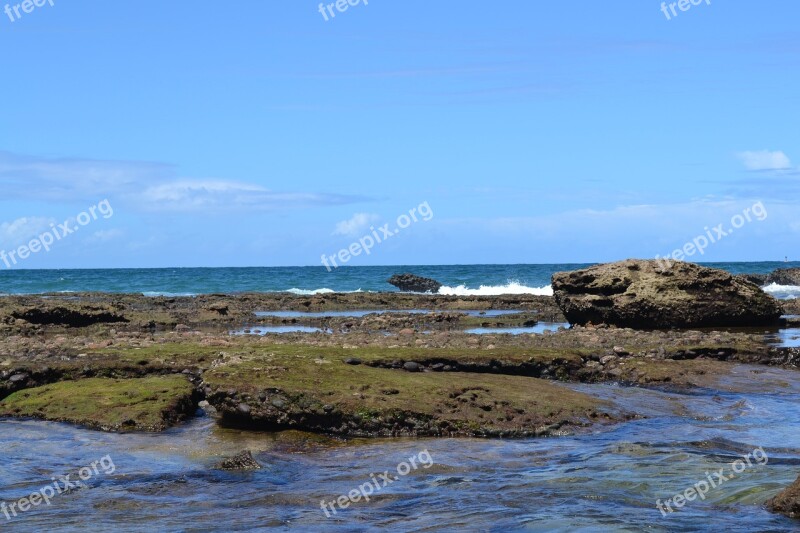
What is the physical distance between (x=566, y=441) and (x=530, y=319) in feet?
52.1

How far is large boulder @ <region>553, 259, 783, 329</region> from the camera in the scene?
22.8 meters

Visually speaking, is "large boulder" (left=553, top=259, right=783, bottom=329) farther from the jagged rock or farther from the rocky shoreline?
the jagged rock

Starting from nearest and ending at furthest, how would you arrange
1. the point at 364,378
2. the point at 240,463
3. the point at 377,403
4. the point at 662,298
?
the point at 240,463
the point at 377,403
the point at 364,378
the point at 662,298

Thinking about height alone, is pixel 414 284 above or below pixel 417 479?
above

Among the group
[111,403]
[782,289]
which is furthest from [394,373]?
[782,289]

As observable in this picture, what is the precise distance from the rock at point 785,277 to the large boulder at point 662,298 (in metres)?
39.1

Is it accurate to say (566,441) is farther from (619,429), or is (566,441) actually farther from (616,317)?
(616,317)

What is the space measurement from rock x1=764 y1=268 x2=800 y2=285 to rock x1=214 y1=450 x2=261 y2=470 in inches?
2274

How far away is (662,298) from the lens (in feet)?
74.9

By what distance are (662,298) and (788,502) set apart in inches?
623

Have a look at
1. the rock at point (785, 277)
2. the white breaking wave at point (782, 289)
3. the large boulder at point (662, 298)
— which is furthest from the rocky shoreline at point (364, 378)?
the rock at point (785, 277)

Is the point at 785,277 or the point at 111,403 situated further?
the point at 785,277

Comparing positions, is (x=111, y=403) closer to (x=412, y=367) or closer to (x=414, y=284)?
(x=412, y=367)

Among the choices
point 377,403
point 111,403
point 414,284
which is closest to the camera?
point 377,403
